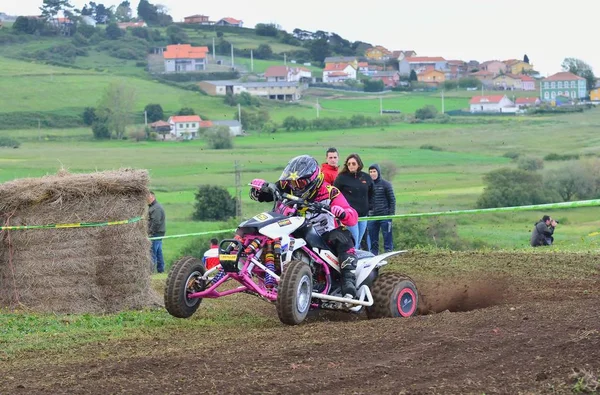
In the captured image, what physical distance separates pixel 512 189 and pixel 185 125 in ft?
168

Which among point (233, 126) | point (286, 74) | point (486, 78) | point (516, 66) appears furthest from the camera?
point (516, 66)

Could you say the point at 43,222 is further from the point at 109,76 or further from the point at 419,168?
the point at 109,76

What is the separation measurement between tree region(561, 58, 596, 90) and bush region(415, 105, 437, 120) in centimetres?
1902

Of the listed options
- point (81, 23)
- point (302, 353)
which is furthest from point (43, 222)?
point (81, 23)

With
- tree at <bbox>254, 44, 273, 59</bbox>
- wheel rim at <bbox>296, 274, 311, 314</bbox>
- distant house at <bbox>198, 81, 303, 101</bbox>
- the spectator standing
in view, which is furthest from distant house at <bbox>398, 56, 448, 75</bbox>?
wheel rim at <bbox>296, 274, 311, 314</bbox>

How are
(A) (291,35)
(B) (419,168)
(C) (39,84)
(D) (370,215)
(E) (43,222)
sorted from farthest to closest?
1. (A) (291,35)
2. (C) (39,84)
3. (B) (419,168)
4. (D) (370,215)
5. (E) (43,222)

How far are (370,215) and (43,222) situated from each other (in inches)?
298

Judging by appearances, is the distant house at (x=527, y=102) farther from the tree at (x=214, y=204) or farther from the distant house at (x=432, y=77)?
the tree at (x=214, y=204)

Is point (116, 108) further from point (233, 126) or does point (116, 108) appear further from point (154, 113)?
point (233, 126)

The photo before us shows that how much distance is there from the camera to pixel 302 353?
884 centimetres

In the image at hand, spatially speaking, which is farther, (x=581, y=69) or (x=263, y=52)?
(x=263, y=52)

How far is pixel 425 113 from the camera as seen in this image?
359 feet

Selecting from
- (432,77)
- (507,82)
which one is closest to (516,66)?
(432,77)

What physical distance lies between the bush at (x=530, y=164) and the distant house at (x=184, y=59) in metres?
85.5
